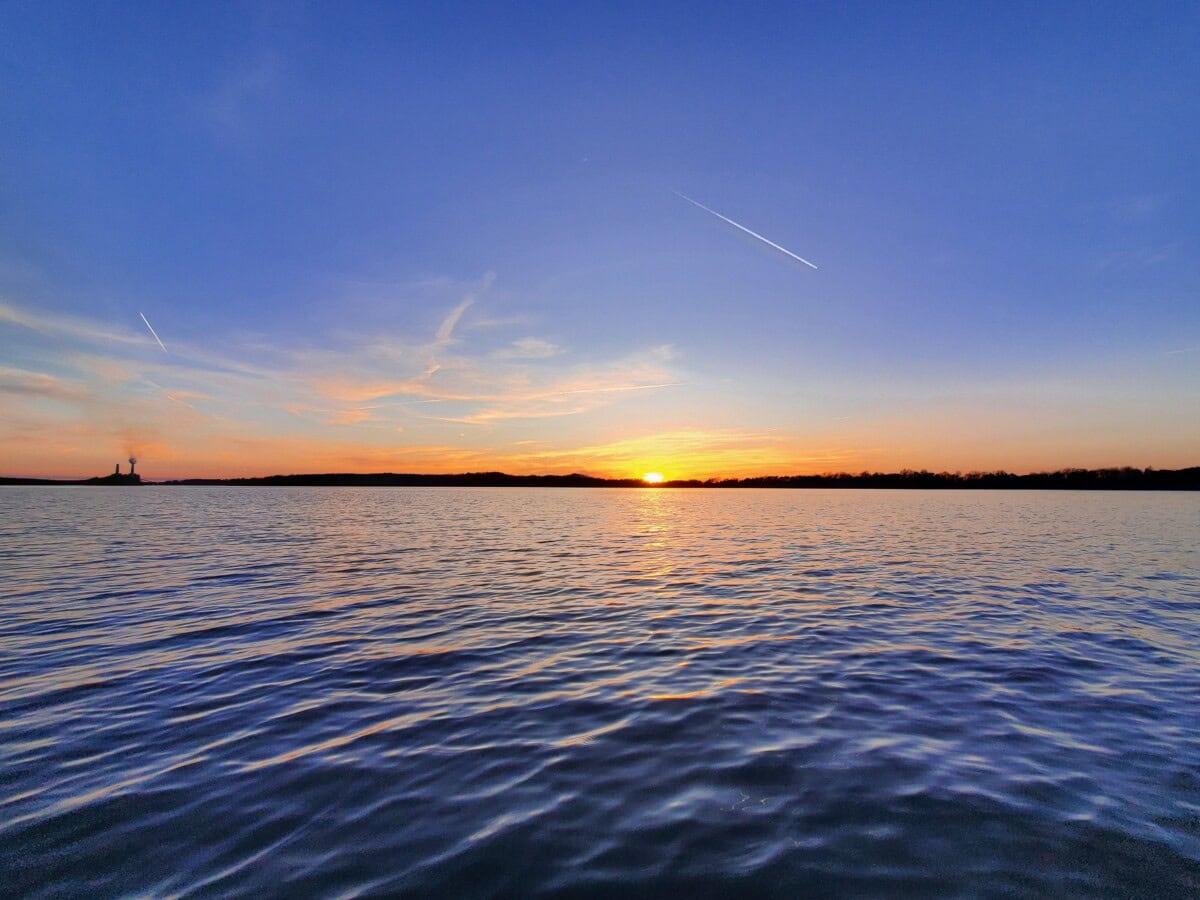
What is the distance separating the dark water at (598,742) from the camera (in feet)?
19.4

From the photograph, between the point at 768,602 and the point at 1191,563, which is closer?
the point at 768,602

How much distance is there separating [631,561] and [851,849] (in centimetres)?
2543

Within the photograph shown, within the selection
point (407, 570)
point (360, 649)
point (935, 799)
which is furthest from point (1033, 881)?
point (407, 570)

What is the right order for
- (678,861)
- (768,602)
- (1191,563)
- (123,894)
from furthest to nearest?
(1191,563)
(768,602)
(678,861)
(123,894)

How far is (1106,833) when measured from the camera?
646 centimetres

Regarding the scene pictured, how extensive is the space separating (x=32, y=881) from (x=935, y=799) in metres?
9.58

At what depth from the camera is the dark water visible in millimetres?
5910

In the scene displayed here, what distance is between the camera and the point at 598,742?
8.90m

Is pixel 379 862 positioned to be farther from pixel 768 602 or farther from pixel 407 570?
pixel 407 570

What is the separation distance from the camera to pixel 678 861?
233 inches

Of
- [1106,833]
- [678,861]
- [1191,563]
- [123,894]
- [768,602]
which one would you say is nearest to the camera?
[123,894]

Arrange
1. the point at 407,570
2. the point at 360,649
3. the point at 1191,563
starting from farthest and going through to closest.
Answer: the point at 1191,563
the point at 407,570
the point at 360,649

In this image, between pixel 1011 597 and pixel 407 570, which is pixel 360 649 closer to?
pixel 407 570

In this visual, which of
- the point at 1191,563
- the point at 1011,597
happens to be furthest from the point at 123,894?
the point at 1191,563
